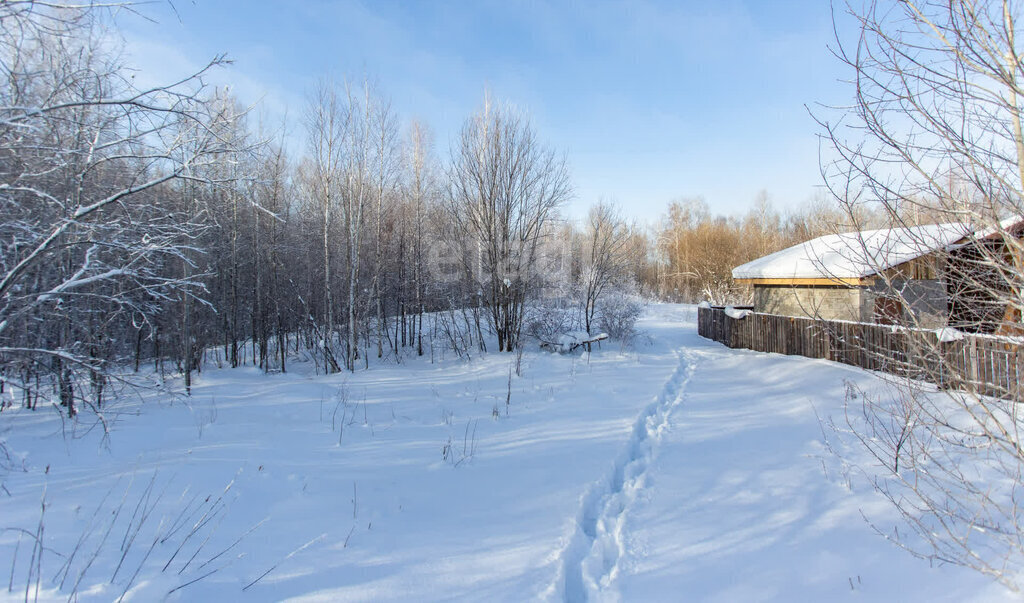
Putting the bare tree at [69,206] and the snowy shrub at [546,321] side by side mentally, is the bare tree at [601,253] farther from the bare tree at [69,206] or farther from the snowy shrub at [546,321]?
the bare tree at [69,206]

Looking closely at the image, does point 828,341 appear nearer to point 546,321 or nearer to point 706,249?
point 546,321

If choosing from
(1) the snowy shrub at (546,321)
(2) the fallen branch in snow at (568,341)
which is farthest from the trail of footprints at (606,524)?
(1) the snowy shrub at (546,321)

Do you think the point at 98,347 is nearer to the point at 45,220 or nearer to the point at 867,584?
the point at 45,220

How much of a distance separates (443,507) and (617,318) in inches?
484

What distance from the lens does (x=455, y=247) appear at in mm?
13531

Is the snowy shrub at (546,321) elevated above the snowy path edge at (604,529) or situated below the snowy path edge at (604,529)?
above

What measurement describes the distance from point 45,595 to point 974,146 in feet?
17.1

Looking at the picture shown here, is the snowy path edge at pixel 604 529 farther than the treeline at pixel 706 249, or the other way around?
the treeline at pixel 706 249

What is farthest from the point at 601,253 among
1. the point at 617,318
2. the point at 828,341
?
the point at 828,341

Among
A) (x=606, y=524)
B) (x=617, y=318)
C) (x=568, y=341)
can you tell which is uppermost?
(x=617, y=318)

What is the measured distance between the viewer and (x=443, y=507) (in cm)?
352

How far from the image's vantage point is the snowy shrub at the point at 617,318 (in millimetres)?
14656

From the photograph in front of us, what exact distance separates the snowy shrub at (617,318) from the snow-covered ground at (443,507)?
812 centimetres

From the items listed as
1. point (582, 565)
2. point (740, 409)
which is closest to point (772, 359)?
point (740, 409)
